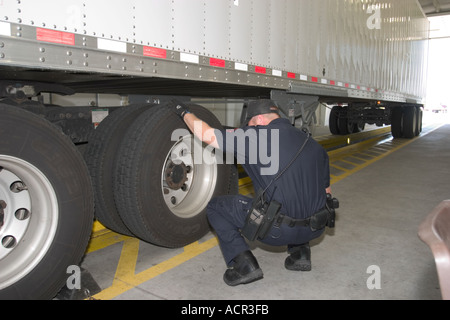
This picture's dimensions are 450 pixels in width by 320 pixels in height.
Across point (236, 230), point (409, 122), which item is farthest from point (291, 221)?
point (409, 122)

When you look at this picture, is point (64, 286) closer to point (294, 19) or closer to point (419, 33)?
point (294, 19)

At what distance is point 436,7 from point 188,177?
29.1 m

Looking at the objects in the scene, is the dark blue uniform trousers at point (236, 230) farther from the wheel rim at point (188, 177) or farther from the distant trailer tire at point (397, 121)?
the distant trailer tire at point (397, 121)

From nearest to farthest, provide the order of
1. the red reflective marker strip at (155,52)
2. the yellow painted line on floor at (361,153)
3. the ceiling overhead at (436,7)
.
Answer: the red reflective marker strip at (155,52), the yellow painted line on floor at (361,153), the ceiling overhead at (436,7)

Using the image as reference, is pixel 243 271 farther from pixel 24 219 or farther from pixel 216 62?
pixel 216 62

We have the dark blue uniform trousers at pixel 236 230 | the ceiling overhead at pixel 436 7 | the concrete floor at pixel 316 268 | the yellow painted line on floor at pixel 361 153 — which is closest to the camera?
the concrete floor at pixel 316 268

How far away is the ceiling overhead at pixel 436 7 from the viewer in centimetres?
2514

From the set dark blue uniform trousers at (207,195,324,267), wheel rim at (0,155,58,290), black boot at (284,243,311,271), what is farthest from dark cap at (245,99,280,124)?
wheel rim at (0,155,58,290)

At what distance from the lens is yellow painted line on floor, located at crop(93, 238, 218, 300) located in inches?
109

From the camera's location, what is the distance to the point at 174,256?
3357mm

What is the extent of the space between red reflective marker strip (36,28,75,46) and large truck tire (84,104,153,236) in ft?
3.77

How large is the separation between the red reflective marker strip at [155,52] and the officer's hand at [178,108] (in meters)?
0.49

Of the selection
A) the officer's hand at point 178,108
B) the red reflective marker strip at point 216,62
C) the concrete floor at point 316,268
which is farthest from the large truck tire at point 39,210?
the red reflective marker strip at point 216,62

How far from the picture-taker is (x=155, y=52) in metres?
2.61
